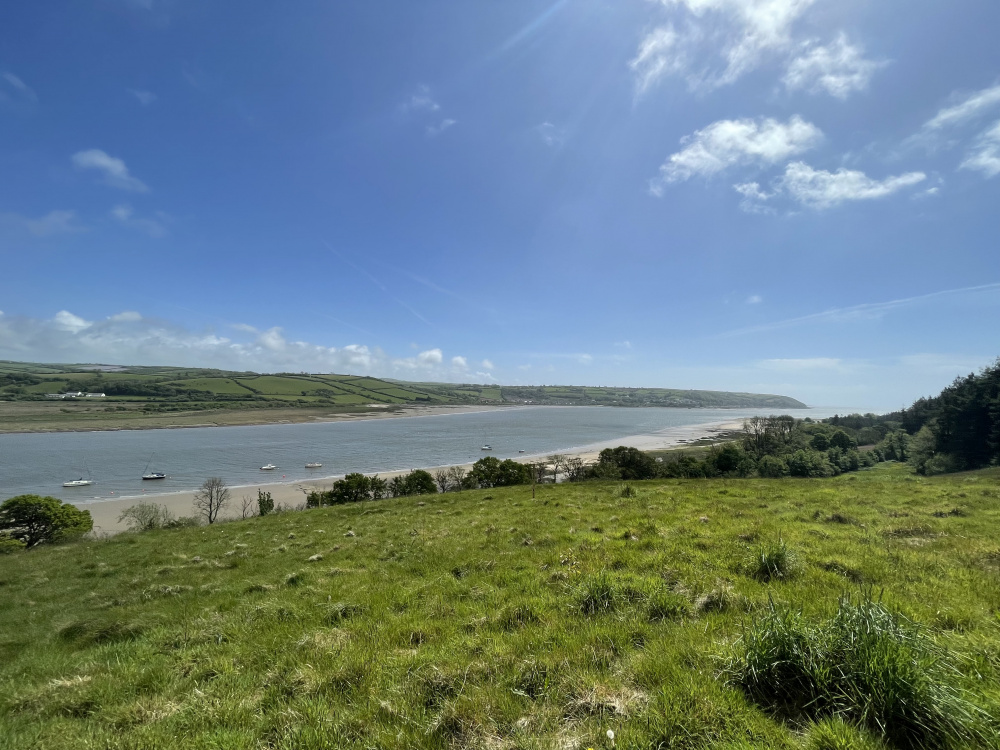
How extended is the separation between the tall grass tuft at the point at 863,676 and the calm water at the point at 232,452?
7327cm

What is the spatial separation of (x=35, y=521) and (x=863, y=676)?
51.4 m

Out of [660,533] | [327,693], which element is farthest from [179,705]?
[660,533]

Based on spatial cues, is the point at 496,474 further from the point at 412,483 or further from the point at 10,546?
the point at 10,546

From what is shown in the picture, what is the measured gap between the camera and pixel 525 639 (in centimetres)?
551

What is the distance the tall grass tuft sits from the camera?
9.75 feet

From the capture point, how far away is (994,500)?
1484 cm

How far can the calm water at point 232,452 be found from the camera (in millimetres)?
63147

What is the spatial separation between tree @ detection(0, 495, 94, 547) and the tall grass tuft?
4720 centimetres

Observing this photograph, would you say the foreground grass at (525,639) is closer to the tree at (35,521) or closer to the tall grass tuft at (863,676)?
the tall grass tuft at (863,676)

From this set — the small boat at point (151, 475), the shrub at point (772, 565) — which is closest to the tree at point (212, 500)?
the small boat at point (151, 475)

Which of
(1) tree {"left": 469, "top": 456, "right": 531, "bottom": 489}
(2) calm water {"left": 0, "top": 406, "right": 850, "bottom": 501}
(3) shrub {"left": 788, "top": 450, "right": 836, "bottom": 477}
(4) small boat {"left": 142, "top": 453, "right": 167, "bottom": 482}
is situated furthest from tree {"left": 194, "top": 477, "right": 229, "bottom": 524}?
(3) shrub {"left": 788, "top": 450, "right": 836, "bottom": 477}

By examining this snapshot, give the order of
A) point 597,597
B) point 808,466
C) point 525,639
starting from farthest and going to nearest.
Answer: point 808,466 < point 597,597 < point 525,639

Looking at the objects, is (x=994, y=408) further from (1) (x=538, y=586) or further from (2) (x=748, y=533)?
(1) (x=538, y=586)

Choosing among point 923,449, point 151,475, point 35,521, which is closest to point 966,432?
point 923,449
